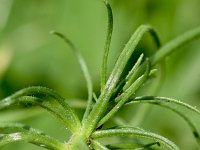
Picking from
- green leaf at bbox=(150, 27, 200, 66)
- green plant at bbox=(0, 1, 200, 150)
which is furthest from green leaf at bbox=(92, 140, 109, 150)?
green leaf at bbox=(150, 27, 200, 66)

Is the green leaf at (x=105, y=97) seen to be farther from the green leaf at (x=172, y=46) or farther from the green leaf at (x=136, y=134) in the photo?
the green leaf at (x=172, y=46)

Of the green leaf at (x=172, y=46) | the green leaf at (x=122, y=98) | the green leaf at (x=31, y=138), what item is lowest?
the green leaf at (x=31, y=138)

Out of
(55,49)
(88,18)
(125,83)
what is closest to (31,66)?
(55,49)

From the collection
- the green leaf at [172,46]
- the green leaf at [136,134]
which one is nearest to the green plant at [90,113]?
the green leaf at [136,134]

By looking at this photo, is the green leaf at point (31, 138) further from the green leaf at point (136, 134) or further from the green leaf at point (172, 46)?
the green leaf at point (172, 46)

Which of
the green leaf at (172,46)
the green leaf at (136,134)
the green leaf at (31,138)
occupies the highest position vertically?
the green leaf at (172,46)

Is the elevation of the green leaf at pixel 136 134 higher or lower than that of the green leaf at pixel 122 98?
lower

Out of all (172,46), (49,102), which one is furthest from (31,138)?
(172,46)

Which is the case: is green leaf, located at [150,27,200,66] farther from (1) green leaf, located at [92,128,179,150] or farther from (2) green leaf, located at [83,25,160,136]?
(1) green leaf, located at [92,128,179,150]

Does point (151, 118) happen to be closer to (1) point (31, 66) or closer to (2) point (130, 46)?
(1) point (31, 66)

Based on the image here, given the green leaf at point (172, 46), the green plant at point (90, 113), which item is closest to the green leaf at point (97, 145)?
the green plant at point (90, 113)

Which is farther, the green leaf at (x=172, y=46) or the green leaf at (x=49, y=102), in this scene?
the green leaf at (x=172, y=46)
